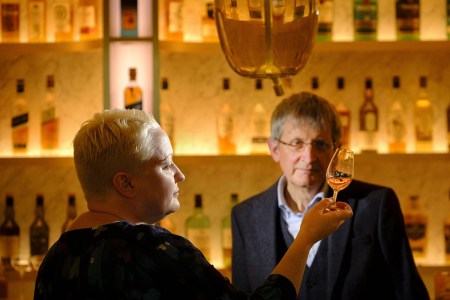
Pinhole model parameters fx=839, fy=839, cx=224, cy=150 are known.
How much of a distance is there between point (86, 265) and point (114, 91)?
1.52 m

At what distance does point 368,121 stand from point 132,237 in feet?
6.17

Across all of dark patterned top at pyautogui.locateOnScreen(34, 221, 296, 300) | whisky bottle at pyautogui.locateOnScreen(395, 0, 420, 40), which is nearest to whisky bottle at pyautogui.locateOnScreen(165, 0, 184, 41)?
whisky bottle at pyautogui.locateOnScreen(395, 0, 420, 40)

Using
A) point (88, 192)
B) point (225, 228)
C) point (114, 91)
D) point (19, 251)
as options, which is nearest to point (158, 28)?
point (114, 91)

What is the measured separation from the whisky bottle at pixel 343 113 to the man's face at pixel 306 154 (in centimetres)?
79

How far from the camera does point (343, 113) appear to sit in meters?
3.05

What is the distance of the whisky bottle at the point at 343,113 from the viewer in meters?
3.04

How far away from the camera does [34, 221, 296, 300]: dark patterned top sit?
1.32 meters

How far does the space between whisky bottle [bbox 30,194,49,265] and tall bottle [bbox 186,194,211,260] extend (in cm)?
52

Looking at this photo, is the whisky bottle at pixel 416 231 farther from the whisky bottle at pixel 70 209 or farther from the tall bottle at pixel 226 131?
the whisky bottle at pixel 70 209

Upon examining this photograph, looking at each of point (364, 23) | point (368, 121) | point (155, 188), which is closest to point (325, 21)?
point (364, 23)

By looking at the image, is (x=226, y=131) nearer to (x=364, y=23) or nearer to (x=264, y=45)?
(x=364, y=23)

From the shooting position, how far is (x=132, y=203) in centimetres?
144

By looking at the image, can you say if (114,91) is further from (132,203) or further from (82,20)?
(132,203)

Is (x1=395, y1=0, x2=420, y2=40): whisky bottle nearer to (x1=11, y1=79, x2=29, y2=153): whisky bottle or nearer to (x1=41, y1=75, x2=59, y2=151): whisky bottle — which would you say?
(x1=41, y1=75, x2=59, y2=151): whisky bottle
